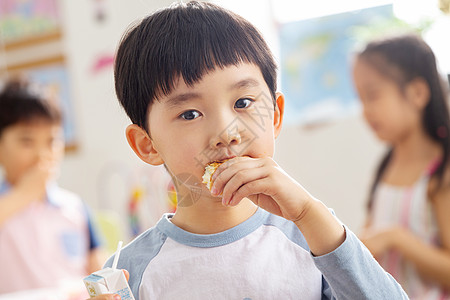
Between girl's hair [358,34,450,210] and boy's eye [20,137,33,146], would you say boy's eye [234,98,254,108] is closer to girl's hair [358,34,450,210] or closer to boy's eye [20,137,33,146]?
girl's hair [358,34,450,210]

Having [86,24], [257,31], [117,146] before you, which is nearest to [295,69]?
[117,146]

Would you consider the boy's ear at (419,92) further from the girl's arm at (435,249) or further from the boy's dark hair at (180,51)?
the boy's dark hair at (180,51)

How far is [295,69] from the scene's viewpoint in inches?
73.7

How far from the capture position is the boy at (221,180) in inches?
17.7

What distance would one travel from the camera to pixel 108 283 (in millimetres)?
438

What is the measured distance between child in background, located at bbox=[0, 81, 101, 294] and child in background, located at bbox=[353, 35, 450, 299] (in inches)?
28.8

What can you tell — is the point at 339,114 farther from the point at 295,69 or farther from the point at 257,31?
the point at 257,31

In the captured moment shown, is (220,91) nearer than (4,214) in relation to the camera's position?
Yes

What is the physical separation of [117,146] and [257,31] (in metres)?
1.77

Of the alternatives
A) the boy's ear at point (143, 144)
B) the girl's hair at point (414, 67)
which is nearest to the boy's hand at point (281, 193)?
the boy's ear at point (143, 144)

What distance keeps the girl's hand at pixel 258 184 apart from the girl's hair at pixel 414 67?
68 centimetres

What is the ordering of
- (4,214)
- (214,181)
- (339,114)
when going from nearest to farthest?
(214,181) → (4,214) → (339,114)

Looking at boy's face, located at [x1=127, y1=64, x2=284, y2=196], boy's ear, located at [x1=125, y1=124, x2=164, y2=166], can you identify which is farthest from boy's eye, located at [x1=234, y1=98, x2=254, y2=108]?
boy's ear, located at [x1=125, y1=124, x2=164, y2=166]

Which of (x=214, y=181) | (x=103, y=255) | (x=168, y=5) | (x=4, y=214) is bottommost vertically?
(x=103, y=255)
